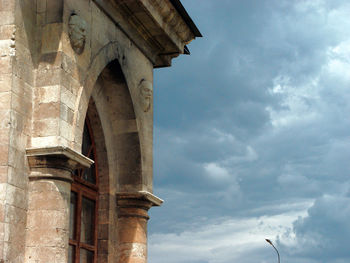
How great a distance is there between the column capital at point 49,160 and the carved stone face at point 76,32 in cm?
207

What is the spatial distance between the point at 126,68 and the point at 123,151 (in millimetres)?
1928

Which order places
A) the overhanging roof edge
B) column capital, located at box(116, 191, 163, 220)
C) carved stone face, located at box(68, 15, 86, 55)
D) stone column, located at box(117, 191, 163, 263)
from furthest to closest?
the overhanging roof edge < column capital, located at box(116, 191, 163, 220) < stone column, located at box(117, 191, 163, 263) < carved stone face, located at box(68, 15, 86, 55)

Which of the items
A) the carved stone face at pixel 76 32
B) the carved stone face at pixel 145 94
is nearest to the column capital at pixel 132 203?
the carved stone face at pixel 145 94

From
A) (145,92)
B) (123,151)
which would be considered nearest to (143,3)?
(145,92)

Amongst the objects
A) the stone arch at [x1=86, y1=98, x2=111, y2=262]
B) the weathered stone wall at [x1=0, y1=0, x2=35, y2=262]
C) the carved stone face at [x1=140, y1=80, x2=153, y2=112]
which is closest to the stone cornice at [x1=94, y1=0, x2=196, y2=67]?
the carved stone face at [x1=140, y1=80, x2=153, y2=112]

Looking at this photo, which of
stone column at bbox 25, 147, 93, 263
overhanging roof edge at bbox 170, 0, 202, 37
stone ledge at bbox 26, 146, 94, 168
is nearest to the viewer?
stone column at bbox 25, 147, 93, 263

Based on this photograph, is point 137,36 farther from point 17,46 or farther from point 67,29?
point 17,46

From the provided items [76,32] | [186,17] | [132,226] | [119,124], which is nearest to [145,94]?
[119,124]

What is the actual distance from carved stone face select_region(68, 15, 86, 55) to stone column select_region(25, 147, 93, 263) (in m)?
2.09

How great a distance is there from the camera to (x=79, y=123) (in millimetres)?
11586

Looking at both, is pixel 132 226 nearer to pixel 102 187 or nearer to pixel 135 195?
pixel 135 195

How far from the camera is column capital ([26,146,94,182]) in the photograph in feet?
34.7

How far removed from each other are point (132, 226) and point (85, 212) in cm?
135

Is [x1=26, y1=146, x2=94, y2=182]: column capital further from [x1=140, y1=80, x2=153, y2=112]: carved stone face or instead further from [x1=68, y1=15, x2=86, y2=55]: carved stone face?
[x1=140, y1=80, x2=153, y2=112]: carved stone face
